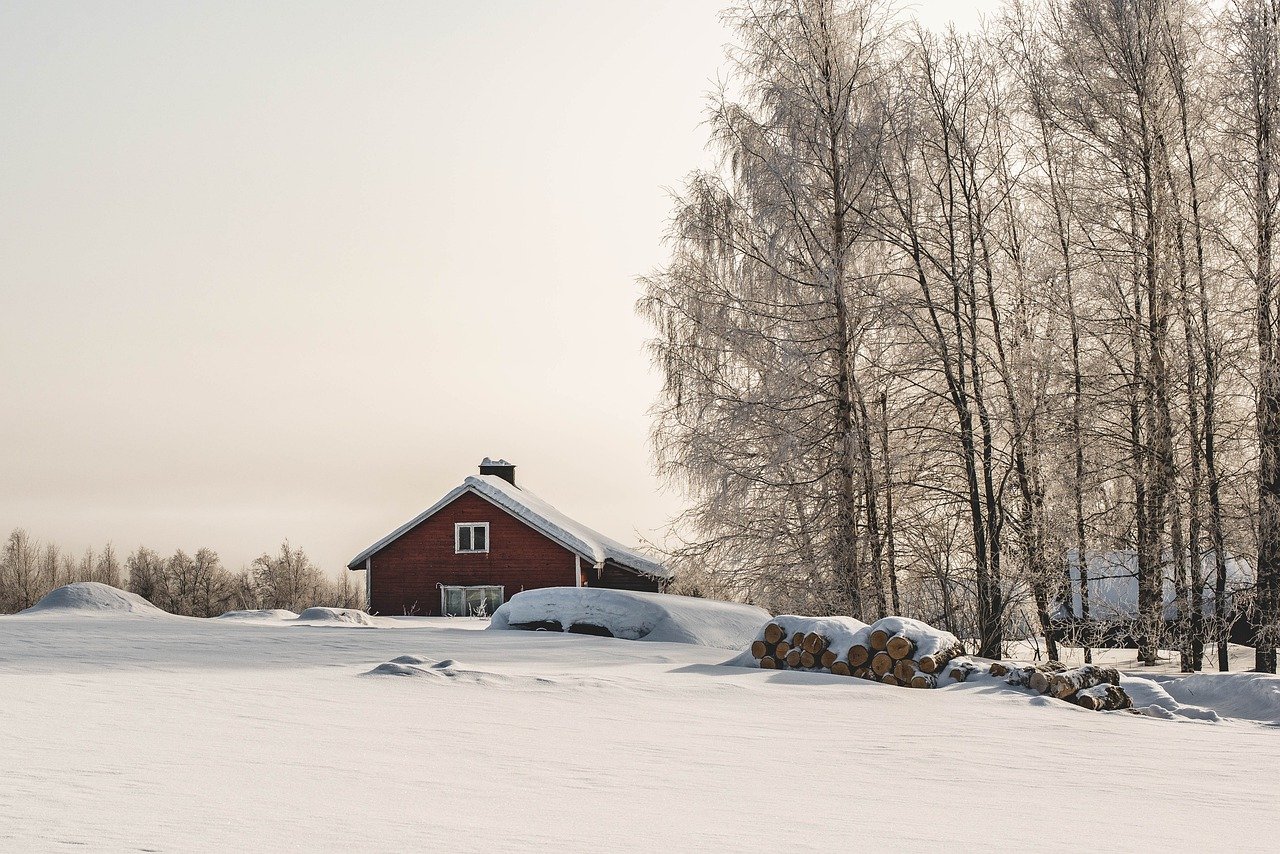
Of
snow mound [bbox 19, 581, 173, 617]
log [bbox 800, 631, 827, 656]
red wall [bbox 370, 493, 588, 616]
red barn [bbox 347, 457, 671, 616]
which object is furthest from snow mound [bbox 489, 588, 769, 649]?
red wall [bbox 370, 493, 588, 616]

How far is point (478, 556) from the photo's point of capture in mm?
33844

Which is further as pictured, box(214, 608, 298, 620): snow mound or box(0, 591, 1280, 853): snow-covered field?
box(214, 608, 298, 620): snow mound

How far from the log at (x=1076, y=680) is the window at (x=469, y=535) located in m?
23.5

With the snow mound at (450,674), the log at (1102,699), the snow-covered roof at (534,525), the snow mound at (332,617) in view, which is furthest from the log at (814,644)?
the snow-covered roof at (534,525)

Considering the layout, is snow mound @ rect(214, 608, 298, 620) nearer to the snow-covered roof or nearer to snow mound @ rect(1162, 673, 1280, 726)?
the snow-covered roof

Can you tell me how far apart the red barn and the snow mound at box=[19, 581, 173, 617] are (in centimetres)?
1262

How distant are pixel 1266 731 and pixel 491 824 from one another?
340 inches

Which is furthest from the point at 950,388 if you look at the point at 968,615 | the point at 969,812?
the point at 969,812

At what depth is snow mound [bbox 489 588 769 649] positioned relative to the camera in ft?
51.9

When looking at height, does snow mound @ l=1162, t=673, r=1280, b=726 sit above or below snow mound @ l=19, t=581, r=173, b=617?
below

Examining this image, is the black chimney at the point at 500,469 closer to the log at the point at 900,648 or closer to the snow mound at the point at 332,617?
the snow mound at the point at 332,617

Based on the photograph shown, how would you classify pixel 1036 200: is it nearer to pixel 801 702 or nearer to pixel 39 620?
pixel 801 702

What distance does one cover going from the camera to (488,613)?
33531mm

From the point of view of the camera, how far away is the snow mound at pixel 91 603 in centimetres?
1958
